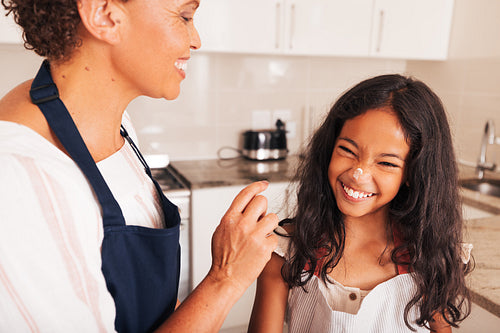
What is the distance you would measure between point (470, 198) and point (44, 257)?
2.15 meters

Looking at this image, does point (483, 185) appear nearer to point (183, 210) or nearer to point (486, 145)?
point (486, 145)

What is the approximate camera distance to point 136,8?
2.40 ft

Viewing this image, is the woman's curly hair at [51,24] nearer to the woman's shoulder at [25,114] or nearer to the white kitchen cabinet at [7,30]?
the woman's shoulder at [25,114]

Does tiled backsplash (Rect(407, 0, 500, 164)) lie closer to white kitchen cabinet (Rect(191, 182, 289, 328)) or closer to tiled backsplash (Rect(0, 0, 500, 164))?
tiled backsplash (Rect(0, 0, 500, 164))

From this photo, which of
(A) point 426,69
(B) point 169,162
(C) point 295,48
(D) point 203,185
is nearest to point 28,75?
(B) point 169,162

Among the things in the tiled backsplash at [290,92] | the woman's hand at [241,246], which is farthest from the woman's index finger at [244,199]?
the tiled backsplash at [290,92]

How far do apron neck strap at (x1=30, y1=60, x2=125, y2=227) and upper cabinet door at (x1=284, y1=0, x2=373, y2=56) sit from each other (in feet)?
5.95

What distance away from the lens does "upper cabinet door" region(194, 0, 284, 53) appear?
221cm

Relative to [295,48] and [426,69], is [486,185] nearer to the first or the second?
[426,69]

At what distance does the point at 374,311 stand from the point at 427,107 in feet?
1.65

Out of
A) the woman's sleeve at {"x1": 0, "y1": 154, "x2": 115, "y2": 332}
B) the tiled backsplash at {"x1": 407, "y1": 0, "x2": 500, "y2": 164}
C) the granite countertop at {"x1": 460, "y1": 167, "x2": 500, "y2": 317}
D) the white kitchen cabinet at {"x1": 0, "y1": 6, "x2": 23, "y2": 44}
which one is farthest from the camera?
the tiled backsplash at {"x1": 407, "y1": 0, "x2": 500, "y2": 164}

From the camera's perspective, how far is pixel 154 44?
76 cm

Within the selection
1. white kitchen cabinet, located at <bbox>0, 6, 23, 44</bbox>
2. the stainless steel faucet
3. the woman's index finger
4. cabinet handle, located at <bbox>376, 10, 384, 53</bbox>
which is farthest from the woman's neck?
the stainless steel faucet

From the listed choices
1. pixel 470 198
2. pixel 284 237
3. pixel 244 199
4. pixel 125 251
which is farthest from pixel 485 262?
pixel 470 198
